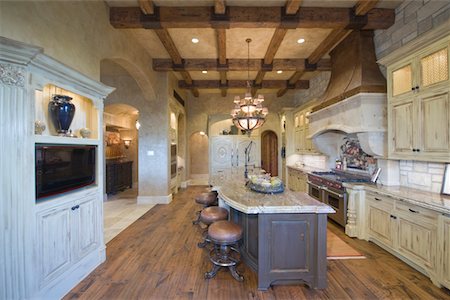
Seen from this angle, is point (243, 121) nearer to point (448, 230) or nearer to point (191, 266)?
point (191, 266)

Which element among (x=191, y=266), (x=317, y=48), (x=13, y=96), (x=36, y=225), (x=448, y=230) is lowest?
(x=191, y=266)

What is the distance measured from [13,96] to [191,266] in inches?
101

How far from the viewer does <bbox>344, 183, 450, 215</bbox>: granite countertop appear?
2191mm

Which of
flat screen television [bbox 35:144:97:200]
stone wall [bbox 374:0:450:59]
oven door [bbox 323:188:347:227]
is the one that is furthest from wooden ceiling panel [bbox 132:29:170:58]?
oven door [bbox 323:188:347:227]

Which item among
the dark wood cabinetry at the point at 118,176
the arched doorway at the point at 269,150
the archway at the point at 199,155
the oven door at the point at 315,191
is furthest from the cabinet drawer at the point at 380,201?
the archway at the point at 199,155

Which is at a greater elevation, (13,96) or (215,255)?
(13,96)

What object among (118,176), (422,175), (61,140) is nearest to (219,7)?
(61,140)

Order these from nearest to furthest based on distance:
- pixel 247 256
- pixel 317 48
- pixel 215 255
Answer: pixel 247 256 → pixel 215 255 → pixel 317 48

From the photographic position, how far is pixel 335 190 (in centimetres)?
385

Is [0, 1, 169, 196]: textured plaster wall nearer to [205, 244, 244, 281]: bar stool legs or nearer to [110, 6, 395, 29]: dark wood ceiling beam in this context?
[110, 6, 395, 29]: dark wood ceiling beam

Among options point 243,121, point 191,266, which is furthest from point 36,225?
point 243,121

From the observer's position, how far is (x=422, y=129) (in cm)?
260

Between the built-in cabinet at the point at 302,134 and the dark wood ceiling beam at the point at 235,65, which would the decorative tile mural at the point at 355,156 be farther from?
the dark wood ceiling beam at the point at 235,65

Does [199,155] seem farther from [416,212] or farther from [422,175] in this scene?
[416,212]
